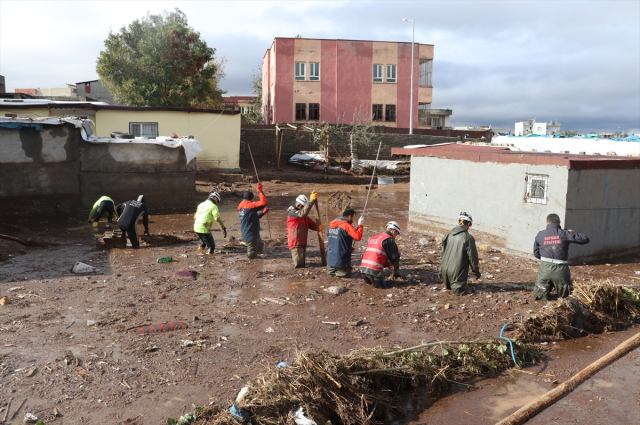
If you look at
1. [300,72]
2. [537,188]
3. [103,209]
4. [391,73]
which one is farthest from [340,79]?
[537,188]

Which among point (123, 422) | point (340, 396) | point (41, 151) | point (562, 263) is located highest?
point (41, 151)

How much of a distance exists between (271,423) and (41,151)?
1328cm

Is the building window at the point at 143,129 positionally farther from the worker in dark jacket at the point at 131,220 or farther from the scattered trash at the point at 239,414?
the scattered trash at the point at 239,414

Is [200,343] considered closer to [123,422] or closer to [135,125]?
[123,422]

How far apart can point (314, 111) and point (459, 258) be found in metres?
30.8

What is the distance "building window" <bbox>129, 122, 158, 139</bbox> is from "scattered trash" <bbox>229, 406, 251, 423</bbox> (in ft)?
64.8

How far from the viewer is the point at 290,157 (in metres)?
28.5

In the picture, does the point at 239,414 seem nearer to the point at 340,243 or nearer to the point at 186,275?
the point at 340,243

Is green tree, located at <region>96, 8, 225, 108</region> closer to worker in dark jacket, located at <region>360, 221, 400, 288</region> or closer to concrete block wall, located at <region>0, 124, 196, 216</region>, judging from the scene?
concrete block wall, located at <region>0, 124, 196, 216</region>

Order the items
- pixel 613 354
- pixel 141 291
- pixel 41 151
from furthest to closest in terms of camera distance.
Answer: pixel 41 151 → pixel 141 291 → pixel 613 354

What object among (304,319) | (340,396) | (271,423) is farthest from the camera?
(304,319)

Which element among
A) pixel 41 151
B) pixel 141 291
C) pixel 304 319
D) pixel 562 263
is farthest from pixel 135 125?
pixel 562 263

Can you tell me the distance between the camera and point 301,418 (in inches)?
162

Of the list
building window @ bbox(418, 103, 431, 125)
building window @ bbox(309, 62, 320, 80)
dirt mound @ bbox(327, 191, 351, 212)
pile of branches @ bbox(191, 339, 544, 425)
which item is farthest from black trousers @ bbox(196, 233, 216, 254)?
building window @ bbox(418, 103, 431, 125)
